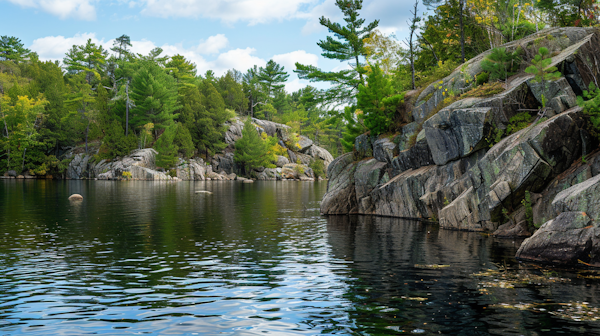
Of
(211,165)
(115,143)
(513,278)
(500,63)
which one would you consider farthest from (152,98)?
(513,278)

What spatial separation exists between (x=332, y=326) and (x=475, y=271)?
7082 millimetres

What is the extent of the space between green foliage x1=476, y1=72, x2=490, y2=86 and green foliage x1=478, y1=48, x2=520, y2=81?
0.95 m

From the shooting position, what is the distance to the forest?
38.8 meters

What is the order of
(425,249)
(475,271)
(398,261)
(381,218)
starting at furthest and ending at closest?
(381,218), (425,249), (398,261), (475,271)

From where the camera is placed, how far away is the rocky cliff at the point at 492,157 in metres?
19.9

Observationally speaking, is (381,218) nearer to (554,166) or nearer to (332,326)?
(554,166)

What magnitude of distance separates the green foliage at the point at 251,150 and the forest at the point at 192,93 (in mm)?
1572

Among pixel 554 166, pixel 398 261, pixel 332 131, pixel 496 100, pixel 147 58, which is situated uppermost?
pixel 147 58

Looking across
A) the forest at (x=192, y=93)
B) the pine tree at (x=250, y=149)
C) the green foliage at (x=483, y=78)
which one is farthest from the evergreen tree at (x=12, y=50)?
the green foliage at (x=483, y=78)

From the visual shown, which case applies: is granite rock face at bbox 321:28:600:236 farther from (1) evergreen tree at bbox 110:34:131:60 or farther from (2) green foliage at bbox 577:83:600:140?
(1) evergreen tree at bbox 110:34:131:60

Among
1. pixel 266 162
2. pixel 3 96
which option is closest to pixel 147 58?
pixel 3 96

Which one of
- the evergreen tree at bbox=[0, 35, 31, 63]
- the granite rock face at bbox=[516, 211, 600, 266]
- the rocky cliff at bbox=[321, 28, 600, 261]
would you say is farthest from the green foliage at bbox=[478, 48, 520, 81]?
the evergreen tree at bbox=[0, 35, 31, 63]

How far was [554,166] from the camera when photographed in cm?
2019

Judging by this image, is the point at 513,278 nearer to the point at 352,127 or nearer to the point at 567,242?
the point at 567,242
